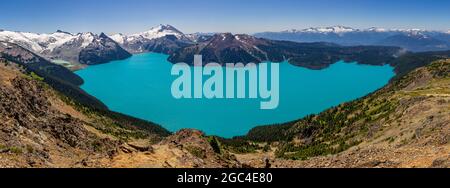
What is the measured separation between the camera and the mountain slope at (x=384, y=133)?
47.0m

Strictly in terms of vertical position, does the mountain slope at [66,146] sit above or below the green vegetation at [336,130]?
above

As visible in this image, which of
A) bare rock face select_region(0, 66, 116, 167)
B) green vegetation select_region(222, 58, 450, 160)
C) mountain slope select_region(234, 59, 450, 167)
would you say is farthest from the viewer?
green vegetation select_region(222, 58, 450, 160)

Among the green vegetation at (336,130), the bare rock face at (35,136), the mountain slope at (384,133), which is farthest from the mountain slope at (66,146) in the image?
the green vegetation at (336,130)

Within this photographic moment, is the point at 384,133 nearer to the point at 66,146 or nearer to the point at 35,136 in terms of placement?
the point at 66,146

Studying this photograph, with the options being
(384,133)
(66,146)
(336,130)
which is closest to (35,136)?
(66,146)

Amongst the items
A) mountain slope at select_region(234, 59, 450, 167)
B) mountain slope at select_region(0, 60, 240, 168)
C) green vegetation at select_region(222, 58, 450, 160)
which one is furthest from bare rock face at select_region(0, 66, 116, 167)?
green vegetation at select_region(222, 58, 450, 160)

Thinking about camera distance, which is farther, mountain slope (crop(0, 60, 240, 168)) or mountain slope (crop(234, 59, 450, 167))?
mountain slope (crop(234, 59, 450, 167))

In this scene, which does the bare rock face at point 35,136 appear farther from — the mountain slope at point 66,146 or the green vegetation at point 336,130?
the green vegetation at point 336,130

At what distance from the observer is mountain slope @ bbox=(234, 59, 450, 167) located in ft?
154

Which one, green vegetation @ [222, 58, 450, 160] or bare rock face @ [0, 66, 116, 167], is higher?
bare rock face @ [0, 66, 116, 167]

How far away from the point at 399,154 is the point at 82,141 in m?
53.8

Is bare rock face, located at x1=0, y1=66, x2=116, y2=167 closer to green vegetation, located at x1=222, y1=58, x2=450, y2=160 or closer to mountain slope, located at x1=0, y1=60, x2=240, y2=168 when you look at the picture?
mountain slope, located at x1=0, y1=60, x2=240, y2=168
